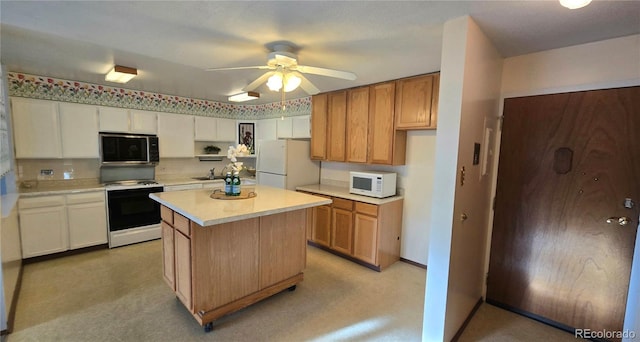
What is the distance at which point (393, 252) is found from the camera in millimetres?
3436

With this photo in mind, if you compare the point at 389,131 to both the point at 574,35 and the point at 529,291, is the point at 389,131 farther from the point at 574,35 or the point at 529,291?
the point at 529,291

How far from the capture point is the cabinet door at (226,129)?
5.02 metres

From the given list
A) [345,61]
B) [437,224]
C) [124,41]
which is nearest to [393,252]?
[437,224]

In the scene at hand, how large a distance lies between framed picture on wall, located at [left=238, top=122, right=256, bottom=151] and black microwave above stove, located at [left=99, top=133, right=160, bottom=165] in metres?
1.49

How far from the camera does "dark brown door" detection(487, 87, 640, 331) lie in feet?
6.59

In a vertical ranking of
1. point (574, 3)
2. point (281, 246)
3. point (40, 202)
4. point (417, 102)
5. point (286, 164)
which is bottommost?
point (281, 246)

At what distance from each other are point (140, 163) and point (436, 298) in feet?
14.1

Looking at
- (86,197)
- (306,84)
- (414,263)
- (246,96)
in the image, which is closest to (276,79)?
(306,84)

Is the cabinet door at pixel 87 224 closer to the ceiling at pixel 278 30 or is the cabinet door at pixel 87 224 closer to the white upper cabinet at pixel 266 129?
the ceiling at pixel 278 30

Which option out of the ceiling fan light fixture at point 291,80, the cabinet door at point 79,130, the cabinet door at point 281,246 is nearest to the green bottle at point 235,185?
the cabinet door at point 281,246

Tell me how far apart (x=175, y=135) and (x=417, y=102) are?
3.82 m

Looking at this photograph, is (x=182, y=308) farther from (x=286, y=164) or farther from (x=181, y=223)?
(x=286, y=164)

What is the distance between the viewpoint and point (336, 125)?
3.84 m

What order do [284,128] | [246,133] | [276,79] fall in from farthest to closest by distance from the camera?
[246,133] → [284,128] → [276,79]
